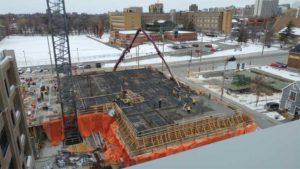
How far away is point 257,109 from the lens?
30.1m

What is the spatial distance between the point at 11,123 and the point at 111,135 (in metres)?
9.86

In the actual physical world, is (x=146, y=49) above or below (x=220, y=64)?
above

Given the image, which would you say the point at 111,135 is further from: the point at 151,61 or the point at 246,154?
the point at 151,61

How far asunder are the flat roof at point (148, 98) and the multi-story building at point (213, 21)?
81159 mm

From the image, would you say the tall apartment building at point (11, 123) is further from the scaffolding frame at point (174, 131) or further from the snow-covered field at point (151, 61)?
the snow-covered field at point (151, 61)

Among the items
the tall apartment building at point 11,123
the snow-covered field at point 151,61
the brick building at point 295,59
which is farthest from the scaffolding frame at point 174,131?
the snow-covered field at point 151,61

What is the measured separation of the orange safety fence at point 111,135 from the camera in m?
19.4

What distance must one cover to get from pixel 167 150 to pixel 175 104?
8.21 meters

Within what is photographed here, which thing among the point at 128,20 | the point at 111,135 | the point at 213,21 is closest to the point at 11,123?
the point at 111,135

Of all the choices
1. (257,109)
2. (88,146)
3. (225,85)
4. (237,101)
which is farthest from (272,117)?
(88,146)

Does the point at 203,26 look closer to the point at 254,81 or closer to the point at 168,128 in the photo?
the point at 254,81

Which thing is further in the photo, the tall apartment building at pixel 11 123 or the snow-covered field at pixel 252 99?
the snow-covered field at pixel 252 99

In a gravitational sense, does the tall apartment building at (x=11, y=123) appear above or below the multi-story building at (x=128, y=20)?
below

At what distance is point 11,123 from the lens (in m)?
15.2
